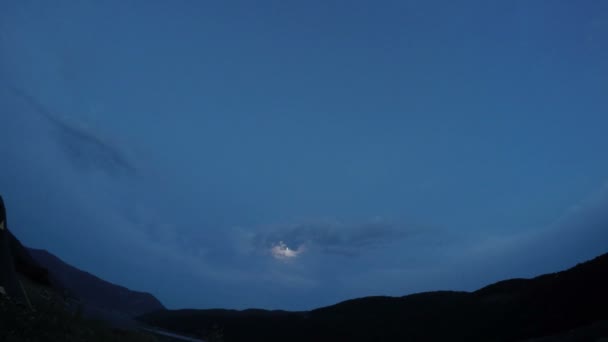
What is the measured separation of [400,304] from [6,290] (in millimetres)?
62511

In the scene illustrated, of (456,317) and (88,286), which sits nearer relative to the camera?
(456,317)

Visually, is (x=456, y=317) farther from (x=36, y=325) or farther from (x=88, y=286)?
(x=88, y=286)

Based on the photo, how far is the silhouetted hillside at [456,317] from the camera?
40.9 metres

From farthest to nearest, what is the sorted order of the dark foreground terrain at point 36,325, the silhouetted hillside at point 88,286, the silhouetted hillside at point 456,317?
1. the silhouetted hillside at point 88,286
2. the silhouetted hillside at point 456,317
3. the dark foreground terrain at point 36,325

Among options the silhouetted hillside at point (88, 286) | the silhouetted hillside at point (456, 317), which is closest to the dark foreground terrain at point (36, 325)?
the silhouetted hillside at point (456, 317)

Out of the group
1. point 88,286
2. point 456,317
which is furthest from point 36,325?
point 88,286

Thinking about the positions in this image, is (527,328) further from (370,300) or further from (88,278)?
(88,278)

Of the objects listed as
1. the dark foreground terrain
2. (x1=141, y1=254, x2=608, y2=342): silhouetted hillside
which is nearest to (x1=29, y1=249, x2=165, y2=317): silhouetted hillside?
(x1=141, y1=254, x2=608, y2=342): silhouetted hillside

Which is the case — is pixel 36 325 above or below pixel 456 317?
below

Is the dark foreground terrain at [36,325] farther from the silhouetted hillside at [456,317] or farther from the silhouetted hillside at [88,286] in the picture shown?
the silhouetted hillside at [88,286]

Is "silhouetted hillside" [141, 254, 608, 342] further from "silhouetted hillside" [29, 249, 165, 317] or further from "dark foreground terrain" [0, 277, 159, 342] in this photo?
"silhouetted hillside" [29, 249, 165, 317]

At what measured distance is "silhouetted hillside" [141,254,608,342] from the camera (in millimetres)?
40881

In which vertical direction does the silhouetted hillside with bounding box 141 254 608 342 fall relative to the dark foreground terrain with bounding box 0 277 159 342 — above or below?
above

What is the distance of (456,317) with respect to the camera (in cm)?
5522
